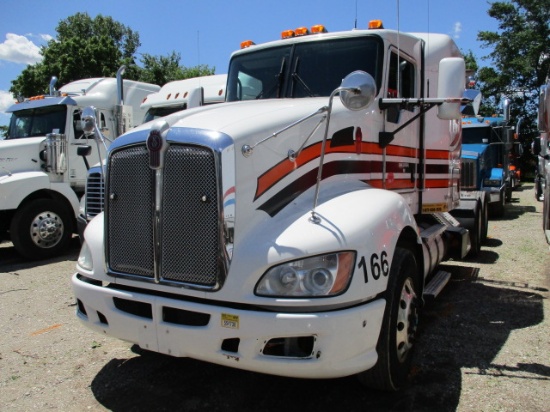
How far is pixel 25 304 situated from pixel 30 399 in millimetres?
2814

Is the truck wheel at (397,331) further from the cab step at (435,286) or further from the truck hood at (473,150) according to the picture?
the truck hood at (473,150)

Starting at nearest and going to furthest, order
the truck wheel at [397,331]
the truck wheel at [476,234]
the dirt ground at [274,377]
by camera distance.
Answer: the truck wheel at [397,331] → the dirt ground at [274,377] → the truck wheel at [476,234]

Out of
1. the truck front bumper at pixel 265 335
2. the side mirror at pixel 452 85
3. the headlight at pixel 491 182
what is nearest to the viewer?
the truck front bumper at pixel 265 335

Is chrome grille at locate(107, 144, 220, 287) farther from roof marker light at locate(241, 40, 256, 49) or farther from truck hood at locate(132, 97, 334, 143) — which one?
roof marker light at locate(241, 40, 256, 49)

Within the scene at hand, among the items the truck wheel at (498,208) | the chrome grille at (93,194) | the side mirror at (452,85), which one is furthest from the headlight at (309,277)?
the truck wheel at (498,208)

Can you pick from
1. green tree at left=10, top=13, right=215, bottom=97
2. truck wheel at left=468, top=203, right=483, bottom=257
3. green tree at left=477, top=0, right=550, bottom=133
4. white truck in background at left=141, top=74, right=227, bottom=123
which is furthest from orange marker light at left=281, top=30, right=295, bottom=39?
green tree at left=477, top=0, right=550, bottom=133

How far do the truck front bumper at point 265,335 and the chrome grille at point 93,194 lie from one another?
14.7ft

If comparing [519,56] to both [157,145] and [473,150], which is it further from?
[157,145]

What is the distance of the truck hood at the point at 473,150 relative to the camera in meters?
12.4

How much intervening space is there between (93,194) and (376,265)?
5.45 metres

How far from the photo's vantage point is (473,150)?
1332 centimetres

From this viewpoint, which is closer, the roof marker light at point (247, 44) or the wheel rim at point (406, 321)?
the wheel rim at point (406, 321)

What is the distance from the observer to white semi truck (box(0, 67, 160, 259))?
8594mm

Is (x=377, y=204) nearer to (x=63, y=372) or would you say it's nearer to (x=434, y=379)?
(x=434, y=379)
